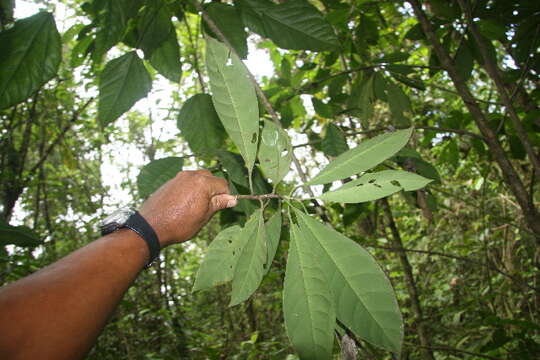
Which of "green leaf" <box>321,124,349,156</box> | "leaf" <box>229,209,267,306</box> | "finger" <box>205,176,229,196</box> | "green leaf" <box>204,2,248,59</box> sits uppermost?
"green leaf" <box>204,2,248,59</box>

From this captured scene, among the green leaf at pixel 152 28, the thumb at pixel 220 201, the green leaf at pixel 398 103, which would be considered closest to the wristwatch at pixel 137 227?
the thumb at pixel 220 201

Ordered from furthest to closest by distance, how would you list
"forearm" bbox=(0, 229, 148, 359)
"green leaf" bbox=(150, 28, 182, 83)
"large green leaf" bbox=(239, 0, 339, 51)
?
"green leaf" bbox=(150, 28, 182, 83) → "large green leaf" bbox=(239, 0, 339, 51) → "forearm" bbox=(0, 229, 148, 359)

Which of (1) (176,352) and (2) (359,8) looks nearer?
(2) (359,8)

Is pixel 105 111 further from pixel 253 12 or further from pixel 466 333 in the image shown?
pixel 466 333

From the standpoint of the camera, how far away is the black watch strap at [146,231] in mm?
739

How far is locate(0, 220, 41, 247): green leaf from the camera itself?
2.59 ft

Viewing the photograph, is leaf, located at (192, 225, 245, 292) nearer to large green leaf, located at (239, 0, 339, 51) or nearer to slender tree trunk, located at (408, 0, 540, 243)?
large green leaf, located at (239, 0, 339, 51)

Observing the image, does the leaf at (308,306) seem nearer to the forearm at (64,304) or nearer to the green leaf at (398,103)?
the forearm at (64,304)

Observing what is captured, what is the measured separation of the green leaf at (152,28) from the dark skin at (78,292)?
51cm

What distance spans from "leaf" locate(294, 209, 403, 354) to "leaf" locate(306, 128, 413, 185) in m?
0.09

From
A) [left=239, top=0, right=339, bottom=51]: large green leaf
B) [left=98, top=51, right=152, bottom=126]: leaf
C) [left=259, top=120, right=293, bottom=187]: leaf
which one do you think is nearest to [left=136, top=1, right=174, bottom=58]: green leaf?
[left=98, top=51, right=152, bottom=126]: leaf

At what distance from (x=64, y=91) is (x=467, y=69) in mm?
4038

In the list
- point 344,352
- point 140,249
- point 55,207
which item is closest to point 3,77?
point 140,249

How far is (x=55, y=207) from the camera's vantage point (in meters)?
6.43
